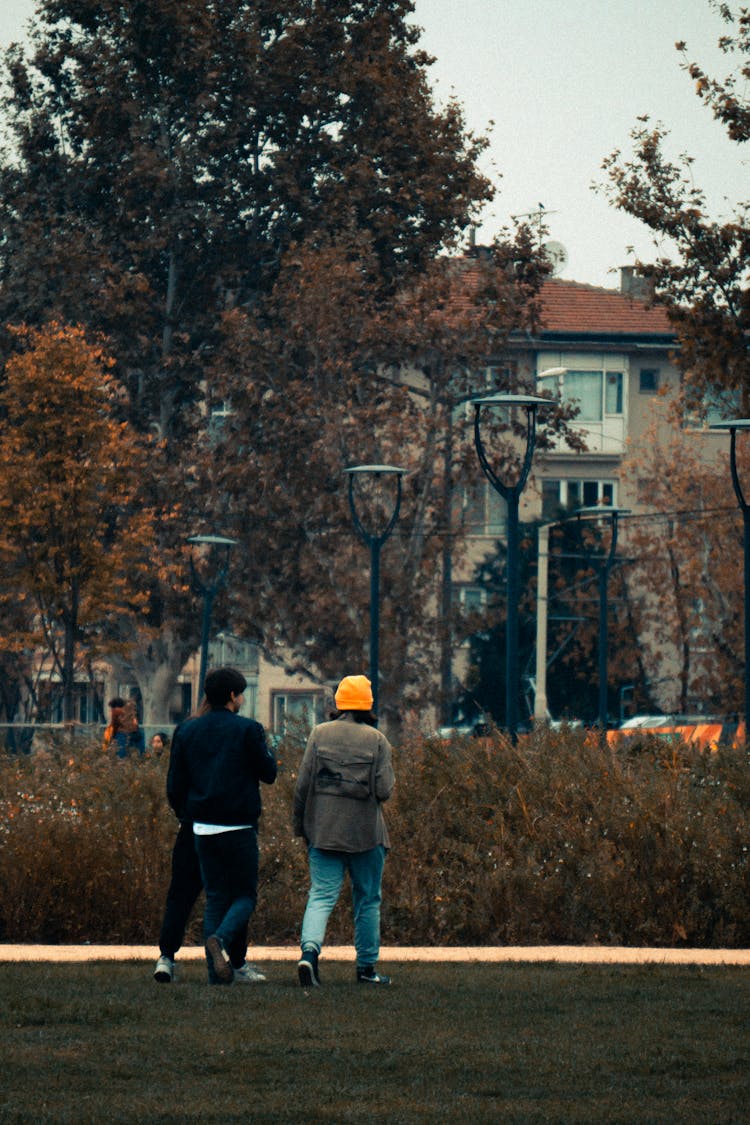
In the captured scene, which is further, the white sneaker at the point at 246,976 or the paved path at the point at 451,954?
the paved path at the point at 451,954

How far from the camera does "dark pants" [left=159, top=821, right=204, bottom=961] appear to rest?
40.8 feet

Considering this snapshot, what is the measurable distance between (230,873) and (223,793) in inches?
19.0

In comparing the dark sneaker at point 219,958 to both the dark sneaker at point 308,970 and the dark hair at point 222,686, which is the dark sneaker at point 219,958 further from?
the dark hair at point 222,686

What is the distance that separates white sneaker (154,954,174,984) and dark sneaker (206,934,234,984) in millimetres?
357

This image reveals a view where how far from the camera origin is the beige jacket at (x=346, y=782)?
12.4 metres

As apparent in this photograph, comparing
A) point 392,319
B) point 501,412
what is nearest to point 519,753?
point 392,319

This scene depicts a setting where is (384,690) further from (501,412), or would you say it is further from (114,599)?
(501,412)

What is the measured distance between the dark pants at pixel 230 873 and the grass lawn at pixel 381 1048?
35 centimetres

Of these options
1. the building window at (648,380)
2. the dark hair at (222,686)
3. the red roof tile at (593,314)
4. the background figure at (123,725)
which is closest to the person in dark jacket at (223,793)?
the dark hair at (222,686)

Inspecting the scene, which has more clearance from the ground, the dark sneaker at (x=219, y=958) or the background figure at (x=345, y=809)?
the background figure at (x=345, y=809)

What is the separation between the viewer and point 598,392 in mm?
80750

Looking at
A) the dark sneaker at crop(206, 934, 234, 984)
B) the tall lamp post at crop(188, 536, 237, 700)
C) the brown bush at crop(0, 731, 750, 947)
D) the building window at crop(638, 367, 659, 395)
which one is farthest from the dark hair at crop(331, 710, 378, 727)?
the building window at crop(638, 367, 659, 395)

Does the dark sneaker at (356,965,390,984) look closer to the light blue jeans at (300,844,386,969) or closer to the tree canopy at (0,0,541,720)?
the light blue jeans at (300,844,386,969)

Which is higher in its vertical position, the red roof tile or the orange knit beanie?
the red roof tile
